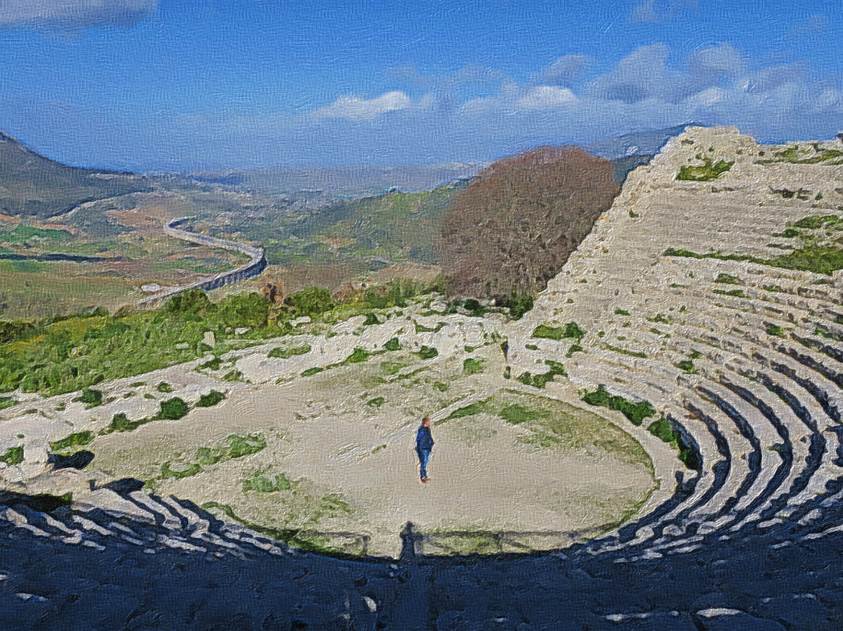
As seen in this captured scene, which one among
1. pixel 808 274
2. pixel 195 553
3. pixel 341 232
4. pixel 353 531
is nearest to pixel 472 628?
pixel 195 553

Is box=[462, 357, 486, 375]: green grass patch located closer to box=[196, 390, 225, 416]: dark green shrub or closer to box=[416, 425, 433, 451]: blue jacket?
box=[416, 425, 433, 451]: blue jacket

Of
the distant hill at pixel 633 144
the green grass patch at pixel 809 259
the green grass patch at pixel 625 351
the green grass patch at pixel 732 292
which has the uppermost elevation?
the distant hill at pixel 633 144

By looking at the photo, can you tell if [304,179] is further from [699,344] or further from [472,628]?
[472,628]

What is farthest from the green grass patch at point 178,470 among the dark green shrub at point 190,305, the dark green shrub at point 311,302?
the dark green shrub at point 311,302

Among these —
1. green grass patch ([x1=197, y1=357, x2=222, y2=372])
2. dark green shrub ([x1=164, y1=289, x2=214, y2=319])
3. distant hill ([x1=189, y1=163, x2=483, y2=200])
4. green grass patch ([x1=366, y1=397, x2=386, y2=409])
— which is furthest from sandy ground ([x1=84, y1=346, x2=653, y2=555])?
distant hill ([x1=189, y1=163, x2=483, y2=200])

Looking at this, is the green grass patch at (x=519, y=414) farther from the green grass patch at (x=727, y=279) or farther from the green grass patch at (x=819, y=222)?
the green grass patch at (x=819, y=222)
